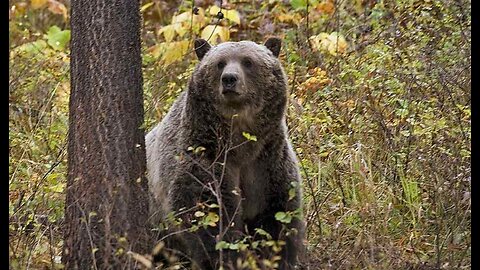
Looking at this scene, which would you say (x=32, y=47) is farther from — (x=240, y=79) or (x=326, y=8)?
(x=240, y=79)

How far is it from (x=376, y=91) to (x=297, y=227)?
2.36 meters

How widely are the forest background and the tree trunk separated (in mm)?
284

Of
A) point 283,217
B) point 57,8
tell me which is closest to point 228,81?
point 283,217

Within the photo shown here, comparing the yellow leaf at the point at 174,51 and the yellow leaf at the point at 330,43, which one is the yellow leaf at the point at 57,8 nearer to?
the yellow leaf at the point at 174,51

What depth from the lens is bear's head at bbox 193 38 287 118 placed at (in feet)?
20.2

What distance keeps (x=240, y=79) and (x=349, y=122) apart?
82.7 inches

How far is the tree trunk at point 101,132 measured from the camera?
5.75m

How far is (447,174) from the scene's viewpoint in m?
6.87

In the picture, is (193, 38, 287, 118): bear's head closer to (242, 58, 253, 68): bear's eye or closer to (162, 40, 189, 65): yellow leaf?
(242, 58, 253, 68): bear's eye

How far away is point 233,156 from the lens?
632 centimetres

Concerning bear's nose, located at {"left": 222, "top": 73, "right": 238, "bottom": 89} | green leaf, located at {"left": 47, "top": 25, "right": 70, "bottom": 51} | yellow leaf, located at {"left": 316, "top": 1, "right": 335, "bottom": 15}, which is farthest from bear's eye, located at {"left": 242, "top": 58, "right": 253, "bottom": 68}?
green leaf, located at {"left": 47, "top": 25, "right": 70, "bottom": 51}

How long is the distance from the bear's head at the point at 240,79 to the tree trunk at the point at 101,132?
63cm

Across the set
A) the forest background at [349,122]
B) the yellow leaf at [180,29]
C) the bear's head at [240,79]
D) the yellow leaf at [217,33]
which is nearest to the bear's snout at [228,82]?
the bear's head at [240,79]
